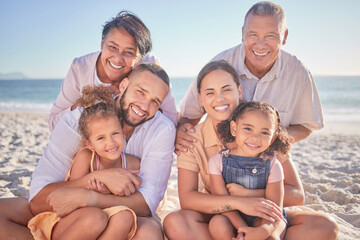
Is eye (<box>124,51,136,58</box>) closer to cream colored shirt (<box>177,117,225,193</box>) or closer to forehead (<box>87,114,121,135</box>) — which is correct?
forehead (<box>87,114,121,135</box>)

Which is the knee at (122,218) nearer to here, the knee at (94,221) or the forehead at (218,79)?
the knee at (94,221)

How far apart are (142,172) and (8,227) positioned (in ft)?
3.48

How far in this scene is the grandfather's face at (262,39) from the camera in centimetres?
289

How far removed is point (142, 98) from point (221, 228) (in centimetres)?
122

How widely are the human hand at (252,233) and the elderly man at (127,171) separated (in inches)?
23.5

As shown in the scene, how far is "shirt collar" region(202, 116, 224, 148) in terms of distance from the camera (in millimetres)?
2705

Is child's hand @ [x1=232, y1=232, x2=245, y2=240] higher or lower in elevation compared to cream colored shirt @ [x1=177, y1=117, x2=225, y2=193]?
lower

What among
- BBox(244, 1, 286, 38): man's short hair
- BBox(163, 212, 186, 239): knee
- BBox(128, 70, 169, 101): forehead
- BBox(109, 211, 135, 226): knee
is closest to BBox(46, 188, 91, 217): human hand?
BBox(109, 211, 135, 226): knee

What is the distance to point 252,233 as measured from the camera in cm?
208

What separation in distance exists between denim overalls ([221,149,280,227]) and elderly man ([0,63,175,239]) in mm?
509

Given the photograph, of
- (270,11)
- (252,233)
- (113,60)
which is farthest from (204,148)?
(270,11)

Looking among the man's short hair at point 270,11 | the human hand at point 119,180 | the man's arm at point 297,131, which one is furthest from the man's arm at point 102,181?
the man's short hair at point 270,11

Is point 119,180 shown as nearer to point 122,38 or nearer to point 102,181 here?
point 102,181

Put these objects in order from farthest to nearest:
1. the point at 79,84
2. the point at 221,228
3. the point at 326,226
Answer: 1. the point at 79,84
2. the point at 326,226
3. the point at 221,228
